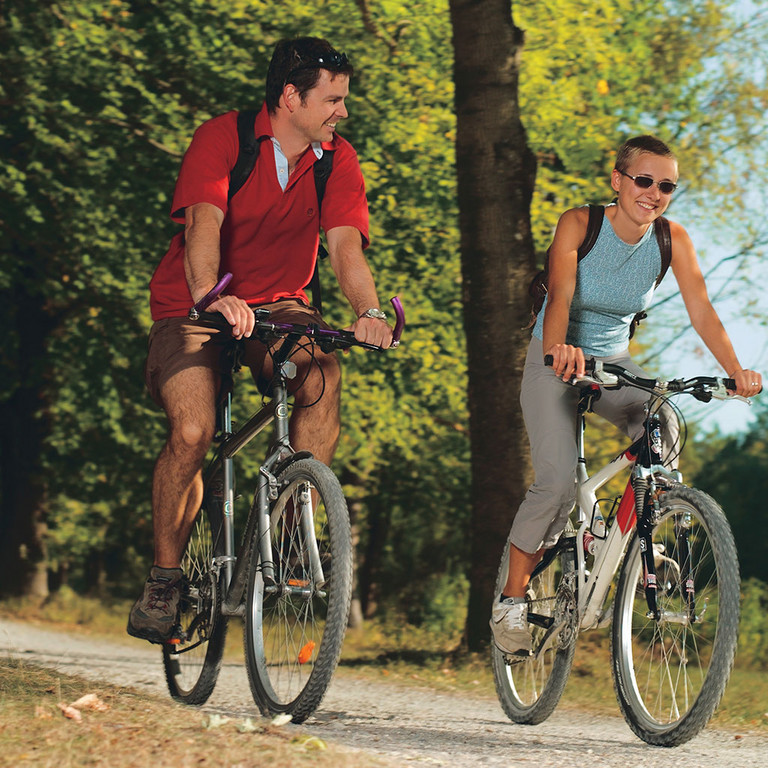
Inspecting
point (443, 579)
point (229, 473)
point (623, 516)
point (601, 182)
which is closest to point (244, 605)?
point (229, 473)

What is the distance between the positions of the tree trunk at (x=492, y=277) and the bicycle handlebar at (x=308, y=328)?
3407mm

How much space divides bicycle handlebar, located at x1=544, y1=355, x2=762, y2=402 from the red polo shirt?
1.18 metres

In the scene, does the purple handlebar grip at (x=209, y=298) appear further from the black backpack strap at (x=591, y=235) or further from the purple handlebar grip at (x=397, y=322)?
the black backpack strap at (x=591, y=235)

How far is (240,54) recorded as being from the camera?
14102 millimetres

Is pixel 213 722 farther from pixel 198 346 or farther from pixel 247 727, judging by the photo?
pixel 198 346

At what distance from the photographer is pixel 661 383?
4.41 metres

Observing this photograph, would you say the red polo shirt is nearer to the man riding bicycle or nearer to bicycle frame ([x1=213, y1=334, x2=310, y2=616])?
the man riding bicycle

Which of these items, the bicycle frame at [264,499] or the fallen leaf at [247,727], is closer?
the fallen leaf at [247,727]

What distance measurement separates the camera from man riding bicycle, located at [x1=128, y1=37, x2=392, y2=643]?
467 cm

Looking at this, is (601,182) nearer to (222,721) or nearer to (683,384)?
(683,384)

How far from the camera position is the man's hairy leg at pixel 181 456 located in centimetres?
466

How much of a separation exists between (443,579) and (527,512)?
93.4 ft

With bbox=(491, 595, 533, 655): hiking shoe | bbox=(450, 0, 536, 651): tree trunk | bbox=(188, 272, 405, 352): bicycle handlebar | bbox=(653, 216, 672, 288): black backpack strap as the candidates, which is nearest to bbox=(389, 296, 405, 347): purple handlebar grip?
bbox=(188, 272, 405, 352): bicycle handlebar

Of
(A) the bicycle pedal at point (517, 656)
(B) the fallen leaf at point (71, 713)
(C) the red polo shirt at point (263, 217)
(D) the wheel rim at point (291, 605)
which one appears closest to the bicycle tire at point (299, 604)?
(D) the wheel rim at point (291, 605)
